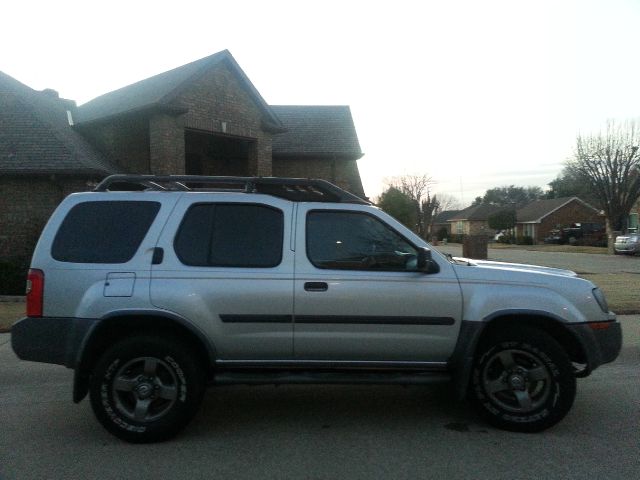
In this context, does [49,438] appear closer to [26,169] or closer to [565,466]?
[565,466]

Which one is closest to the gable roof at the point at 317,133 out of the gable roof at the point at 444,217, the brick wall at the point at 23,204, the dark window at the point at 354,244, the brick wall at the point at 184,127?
the brick wall at the point at 184,127

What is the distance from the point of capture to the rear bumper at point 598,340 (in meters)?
4.08

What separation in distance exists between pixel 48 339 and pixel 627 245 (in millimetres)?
31804

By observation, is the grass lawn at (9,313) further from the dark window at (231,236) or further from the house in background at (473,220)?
the house in background at (473,220)

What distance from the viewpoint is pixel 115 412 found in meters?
3.92

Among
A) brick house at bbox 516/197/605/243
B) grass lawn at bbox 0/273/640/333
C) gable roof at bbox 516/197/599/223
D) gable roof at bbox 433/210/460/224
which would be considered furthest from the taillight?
gable roof at bbox 433/210/460/224

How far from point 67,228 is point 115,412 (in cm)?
150

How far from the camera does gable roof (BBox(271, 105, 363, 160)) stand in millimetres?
19688

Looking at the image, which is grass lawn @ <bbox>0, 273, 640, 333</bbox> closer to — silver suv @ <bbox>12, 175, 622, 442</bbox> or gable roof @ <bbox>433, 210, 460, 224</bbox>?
silver suv @ <bbox>12, 175, 622, 442</bbox>

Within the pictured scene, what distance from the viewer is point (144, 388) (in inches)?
155

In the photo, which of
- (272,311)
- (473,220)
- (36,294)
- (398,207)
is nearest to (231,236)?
(272,311)

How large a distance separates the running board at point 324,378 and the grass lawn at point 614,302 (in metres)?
6.09

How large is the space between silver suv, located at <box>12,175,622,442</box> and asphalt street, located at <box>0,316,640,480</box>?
29 cm

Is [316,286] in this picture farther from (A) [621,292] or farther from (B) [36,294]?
(A) [621,292]
